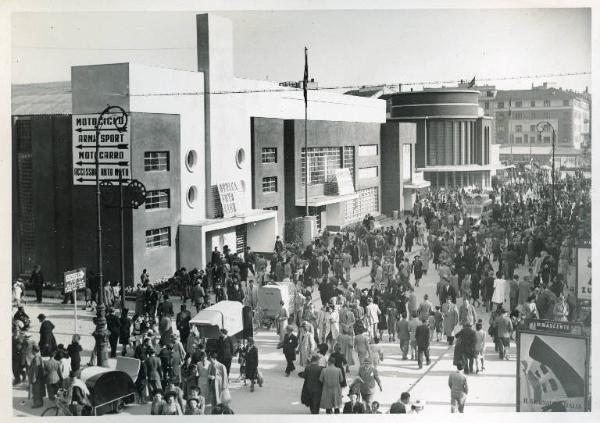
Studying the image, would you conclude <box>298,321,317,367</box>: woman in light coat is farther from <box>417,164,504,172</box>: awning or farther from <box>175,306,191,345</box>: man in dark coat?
<box>417,164,504,172</box>: awning

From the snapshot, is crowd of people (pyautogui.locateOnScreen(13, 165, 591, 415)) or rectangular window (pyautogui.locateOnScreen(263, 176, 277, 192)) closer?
crowd of people (pyautogui.locateOnScreen(13, 165, 591, 415))

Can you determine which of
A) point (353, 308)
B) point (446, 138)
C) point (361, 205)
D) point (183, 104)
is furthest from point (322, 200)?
point (446, 138)

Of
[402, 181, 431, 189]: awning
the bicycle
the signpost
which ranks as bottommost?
the bicycle

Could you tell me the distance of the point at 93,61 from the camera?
16125 mm

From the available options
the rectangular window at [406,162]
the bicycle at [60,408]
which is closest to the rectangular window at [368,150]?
the rectangular window at [406,162]

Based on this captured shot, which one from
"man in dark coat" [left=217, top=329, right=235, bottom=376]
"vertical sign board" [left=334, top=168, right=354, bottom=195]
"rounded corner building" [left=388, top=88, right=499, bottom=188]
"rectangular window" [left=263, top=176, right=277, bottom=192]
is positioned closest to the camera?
"man in dark coat" [left=217, top=329, right=235, bottom=376]

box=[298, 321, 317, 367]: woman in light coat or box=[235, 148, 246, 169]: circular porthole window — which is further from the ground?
box=[235, 148, 246, 169]: circular porthole window

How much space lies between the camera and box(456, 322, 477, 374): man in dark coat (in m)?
14.2

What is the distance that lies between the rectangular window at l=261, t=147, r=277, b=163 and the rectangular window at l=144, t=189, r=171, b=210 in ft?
12.8

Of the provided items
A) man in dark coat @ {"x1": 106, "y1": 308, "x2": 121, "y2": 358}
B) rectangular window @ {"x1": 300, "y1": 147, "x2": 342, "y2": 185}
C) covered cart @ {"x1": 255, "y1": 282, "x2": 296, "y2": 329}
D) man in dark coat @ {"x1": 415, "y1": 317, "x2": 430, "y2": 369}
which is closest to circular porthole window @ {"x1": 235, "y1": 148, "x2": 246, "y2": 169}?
rectangular window @ {"x1": 300, "y1": 147, "x2": 342, "y2": 185}

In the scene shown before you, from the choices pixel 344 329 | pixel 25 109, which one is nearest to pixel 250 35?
pixel 25 109
